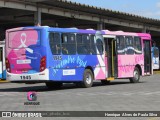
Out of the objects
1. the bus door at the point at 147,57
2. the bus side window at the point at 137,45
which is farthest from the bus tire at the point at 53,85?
the bus door at the point at 147,57

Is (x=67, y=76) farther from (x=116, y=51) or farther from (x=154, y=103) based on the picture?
(x=154, y=103)

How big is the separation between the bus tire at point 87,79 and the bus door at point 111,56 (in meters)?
1.91

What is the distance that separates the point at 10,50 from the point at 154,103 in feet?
30.0

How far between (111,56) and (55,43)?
523 centimetres

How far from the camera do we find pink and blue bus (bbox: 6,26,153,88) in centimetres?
2098

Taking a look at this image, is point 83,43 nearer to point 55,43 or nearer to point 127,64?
point 55,43

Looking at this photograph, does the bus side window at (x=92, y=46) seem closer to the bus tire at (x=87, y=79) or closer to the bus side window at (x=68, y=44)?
the bus tire at (x=87, y=79)

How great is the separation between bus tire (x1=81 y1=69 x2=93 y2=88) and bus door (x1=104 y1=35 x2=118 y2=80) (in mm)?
1911

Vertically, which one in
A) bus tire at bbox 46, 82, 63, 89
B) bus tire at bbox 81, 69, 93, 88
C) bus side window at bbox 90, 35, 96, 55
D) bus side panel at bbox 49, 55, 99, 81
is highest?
bus side window at bbox 90, 35, 96, 55

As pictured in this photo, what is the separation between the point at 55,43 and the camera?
2162 cm

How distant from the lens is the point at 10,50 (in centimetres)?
2184

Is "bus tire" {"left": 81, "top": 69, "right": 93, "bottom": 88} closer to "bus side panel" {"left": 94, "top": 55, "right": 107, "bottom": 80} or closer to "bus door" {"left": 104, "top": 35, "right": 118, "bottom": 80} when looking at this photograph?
"bus side panel" {"left": 94, "top": 55, "right": 107, "bottom": 80}

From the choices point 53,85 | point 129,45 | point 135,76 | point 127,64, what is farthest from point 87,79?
point 135,76

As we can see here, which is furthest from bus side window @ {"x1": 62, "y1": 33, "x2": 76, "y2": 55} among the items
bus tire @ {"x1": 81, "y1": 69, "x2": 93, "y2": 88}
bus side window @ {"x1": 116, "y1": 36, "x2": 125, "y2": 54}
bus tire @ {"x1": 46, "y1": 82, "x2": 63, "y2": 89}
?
bus side window @ {"x1": 116, "y1": 36, "x2": 125, "y2": 54}
